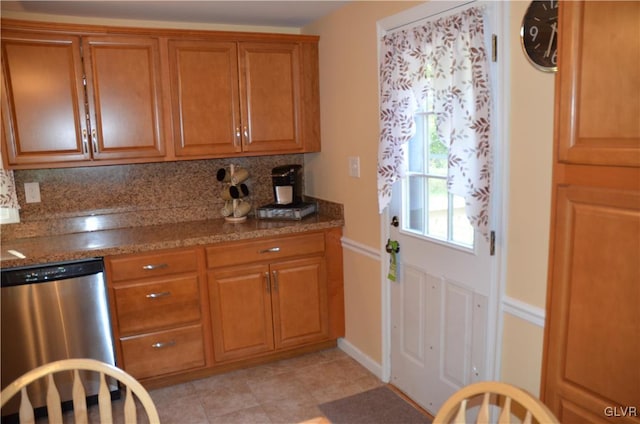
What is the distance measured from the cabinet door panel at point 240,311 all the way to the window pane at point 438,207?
113 cm

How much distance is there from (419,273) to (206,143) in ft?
5.06

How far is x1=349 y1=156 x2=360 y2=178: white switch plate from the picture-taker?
291cm

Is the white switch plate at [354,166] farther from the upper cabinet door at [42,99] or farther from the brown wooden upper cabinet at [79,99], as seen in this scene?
the upper cabinet door at [42,99]

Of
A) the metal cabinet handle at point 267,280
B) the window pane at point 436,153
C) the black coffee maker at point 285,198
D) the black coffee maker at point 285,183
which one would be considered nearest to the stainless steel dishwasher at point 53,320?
the metal cabinet handle at point 267,280

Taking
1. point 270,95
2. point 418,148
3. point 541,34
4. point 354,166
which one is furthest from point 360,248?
point 541,34

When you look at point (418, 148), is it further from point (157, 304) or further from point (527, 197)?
point (157, 304)

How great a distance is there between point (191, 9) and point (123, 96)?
64 centimetres

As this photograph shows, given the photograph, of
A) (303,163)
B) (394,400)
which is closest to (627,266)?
(394,400)

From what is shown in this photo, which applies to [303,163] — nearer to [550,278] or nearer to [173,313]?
[173,313]

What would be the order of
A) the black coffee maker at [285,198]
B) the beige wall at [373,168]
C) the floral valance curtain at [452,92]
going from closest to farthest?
1. the beige wall at [373,168]
2. the floral valance curtain at [452,92]
3. the black coffee maker at [285,198]

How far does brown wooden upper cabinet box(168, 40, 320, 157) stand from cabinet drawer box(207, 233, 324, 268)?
0.62 m

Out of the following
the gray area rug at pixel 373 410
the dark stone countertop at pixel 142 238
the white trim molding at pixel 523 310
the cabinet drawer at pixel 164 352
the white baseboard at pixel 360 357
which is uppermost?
the dark stone countertop at pixel 142 238

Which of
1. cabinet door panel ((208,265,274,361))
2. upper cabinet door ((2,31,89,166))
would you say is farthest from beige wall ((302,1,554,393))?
upper cabinet door ((2,31,89,166))

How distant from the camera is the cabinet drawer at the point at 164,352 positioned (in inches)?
107
